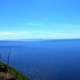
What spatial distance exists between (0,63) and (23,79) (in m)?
2.68

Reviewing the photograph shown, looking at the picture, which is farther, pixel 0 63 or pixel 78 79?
pixel 78 79

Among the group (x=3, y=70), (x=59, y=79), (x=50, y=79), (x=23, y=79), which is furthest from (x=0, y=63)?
(x=59, y=79)

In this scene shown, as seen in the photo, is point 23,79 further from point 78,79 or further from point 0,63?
point 78,79

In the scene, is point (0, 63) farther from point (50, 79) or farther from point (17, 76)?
point (50, 79)

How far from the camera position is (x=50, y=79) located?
18.8m

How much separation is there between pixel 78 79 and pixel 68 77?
1.24m

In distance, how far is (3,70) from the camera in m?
7.23

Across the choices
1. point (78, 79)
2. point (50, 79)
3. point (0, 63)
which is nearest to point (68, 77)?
point (78, 79)

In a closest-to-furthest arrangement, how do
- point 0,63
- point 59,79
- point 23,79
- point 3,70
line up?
1. point 23,79
2. point 3,70
3. point 0,63
4. point 59,79

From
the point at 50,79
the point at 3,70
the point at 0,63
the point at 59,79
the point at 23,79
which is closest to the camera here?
the point at 23,79

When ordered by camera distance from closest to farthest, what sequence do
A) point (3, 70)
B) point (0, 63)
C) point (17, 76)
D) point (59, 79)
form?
point (17, 76), point (3, 70), point (0, 63), point (59, 79)

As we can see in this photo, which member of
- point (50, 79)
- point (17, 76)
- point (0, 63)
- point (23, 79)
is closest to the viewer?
point (23, 79)

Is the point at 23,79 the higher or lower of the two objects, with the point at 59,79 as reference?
higher

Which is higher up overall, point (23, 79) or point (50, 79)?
point (23, 79)
